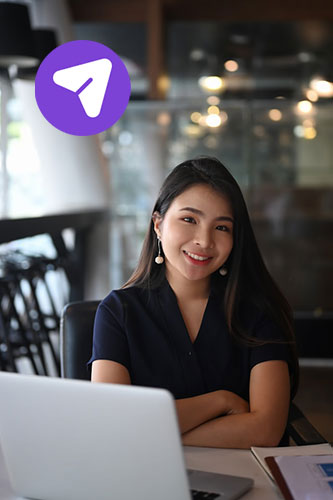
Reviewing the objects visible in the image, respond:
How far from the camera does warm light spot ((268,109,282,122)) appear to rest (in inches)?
220

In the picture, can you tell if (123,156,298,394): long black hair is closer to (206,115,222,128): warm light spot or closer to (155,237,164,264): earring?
(155,237,164,264): earring

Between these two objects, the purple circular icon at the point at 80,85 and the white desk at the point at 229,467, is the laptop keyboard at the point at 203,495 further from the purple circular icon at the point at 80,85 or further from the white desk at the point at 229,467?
the purple circular icon at the point at 80,85

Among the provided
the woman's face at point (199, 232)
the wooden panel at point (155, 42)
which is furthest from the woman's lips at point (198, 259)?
the wooden panel at point (155, 42)

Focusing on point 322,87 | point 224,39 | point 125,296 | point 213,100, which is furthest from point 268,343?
point 224,39

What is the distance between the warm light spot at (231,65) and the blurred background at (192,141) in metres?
0.01

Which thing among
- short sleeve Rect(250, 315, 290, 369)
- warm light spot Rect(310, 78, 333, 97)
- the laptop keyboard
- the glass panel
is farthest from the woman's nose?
warm light spot Rect(310, 78, 333, 97)

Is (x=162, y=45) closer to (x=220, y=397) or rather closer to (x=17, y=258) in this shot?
(x=17, y=258)

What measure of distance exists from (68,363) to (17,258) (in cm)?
267

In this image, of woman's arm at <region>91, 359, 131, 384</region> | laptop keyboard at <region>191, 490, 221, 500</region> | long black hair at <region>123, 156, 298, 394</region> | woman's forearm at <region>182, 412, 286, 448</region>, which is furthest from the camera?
long black hair at <region>123, 156, 298, 394</region>

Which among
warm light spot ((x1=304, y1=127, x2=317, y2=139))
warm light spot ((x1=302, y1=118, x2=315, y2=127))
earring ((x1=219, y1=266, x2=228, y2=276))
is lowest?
earring ((x1=219, y1=266, x2=228, y2=276))

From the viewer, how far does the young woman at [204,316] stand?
179 cm

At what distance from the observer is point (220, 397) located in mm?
1715

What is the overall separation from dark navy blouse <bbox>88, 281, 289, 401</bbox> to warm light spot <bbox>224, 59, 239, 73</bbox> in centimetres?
473

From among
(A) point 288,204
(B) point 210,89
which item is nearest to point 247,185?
(A) point 288,204
